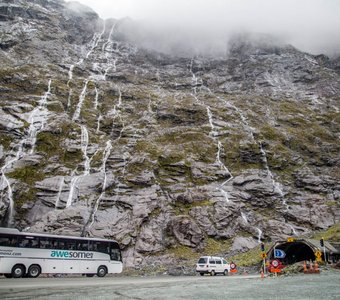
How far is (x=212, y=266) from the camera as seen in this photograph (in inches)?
1581

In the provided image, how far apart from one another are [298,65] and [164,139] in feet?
228

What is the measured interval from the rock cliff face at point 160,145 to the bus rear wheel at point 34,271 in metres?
15.9

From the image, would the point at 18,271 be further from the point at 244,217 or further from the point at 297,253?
the point at 297,253

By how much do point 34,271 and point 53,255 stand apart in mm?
2304

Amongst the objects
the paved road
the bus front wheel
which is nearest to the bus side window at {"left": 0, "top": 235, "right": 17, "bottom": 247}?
the bus front wheel

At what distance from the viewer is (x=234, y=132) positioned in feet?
271

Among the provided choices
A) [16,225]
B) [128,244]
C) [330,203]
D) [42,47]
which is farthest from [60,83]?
[330,203]

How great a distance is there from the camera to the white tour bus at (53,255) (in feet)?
111

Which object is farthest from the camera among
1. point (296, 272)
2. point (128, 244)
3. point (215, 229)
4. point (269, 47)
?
point (269, 47)

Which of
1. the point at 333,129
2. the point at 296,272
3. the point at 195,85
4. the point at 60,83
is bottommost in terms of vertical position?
the point at 296,272

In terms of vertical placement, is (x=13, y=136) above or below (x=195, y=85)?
below

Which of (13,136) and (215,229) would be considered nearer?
(215,229)

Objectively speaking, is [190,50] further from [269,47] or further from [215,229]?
[215,229]

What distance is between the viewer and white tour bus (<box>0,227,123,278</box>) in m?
34.0
